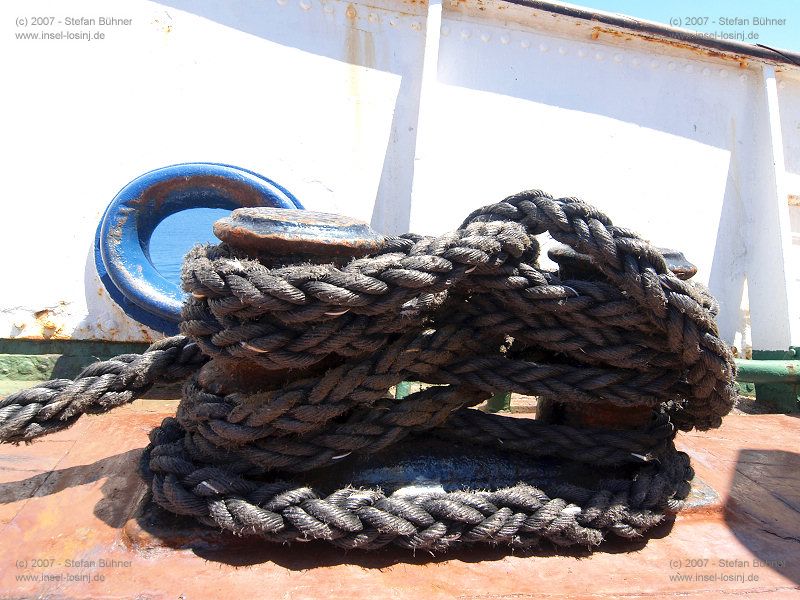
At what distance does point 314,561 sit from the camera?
3.17ft

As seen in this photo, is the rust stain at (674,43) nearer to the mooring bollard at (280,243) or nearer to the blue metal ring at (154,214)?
the blue metal ring at (154,214)

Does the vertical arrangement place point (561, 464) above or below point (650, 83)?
below

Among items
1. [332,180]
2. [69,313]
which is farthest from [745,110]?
[69,313]

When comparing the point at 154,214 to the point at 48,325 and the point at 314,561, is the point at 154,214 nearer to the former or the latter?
the point at 48,325

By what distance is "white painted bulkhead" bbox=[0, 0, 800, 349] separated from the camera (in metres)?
2.45

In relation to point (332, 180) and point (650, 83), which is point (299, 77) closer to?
point (332, 180)

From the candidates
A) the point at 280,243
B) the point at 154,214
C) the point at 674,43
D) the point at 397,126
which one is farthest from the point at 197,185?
the point at 674,43

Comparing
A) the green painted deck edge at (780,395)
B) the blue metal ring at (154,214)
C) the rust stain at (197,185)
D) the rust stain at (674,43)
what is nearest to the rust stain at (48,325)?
the blue metal ring at (154,214)

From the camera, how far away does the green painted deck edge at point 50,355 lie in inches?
89.9

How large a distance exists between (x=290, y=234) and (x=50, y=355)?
1855 mm

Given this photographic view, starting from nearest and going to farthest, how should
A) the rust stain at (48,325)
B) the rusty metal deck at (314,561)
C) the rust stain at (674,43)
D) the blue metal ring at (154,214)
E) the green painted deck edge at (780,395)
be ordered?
1. the rusty metal deck at (314,561)
2. the blue metal ring at (154,214)
3. the rust stain at (48,325)
4. the green painted deck edge at (780,395)
5. the rust stain at (674,43)

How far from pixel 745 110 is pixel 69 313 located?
3.64m

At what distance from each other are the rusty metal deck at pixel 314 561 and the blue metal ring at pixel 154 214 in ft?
3.44

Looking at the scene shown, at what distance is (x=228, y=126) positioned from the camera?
2635 millimetres
